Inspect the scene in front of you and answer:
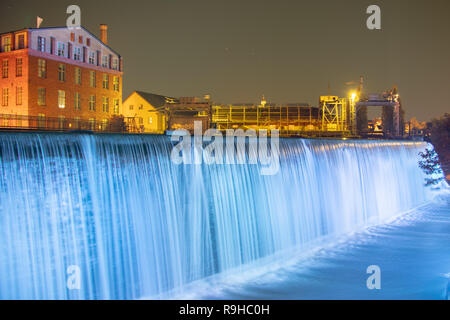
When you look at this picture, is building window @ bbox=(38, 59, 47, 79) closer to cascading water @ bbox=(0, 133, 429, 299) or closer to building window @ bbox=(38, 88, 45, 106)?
building window @ bbox=(38, 88, 45, 106)

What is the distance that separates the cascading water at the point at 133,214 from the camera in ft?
33.4

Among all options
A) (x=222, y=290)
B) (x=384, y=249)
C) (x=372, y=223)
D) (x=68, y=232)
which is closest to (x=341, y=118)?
(x=372, y=223)

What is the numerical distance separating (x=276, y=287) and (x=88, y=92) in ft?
108

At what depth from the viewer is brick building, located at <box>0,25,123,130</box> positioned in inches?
1369

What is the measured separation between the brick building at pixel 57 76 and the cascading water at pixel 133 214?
18171 mm

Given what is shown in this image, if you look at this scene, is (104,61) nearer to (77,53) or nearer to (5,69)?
(77,53)

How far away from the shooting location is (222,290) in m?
12.9

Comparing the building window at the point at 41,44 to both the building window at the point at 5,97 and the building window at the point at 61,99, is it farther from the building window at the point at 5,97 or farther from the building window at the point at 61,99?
the building window at the point at 5,97

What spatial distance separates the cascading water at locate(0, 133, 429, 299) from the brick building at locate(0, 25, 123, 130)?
59.6 ft

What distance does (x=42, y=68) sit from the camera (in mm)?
36000

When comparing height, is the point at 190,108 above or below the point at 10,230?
above
